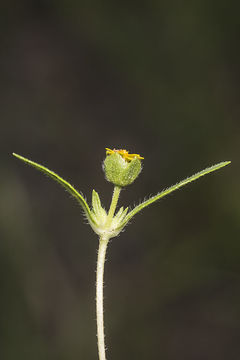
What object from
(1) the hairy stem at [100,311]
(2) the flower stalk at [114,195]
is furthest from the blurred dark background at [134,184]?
(1) the hairy stem at [100,311]

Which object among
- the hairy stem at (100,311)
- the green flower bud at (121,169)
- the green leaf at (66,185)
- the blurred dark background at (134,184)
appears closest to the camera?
the hairy stem at (100,311)

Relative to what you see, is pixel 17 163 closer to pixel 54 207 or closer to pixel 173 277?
pixel 54 207

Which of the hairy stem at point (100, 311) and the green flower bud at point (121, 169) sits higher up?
the green flower bud at point (121, 169)

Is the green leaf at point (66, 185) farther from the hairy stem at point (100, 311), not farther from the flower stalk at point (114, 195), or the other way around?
the hairy stem at point (100, 311)

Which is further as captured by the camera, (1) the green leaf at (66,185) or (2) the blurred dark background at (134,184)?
(2) the blurred dark background at (134,184)

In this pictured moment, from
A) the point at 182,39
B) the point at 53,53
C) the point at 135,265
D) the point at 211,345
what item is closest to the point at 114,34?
the point at 182,39

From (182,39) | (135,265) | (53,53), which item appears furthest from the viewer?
(53,53)

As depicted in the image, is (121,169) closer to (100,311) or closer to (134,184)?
(100,311)
